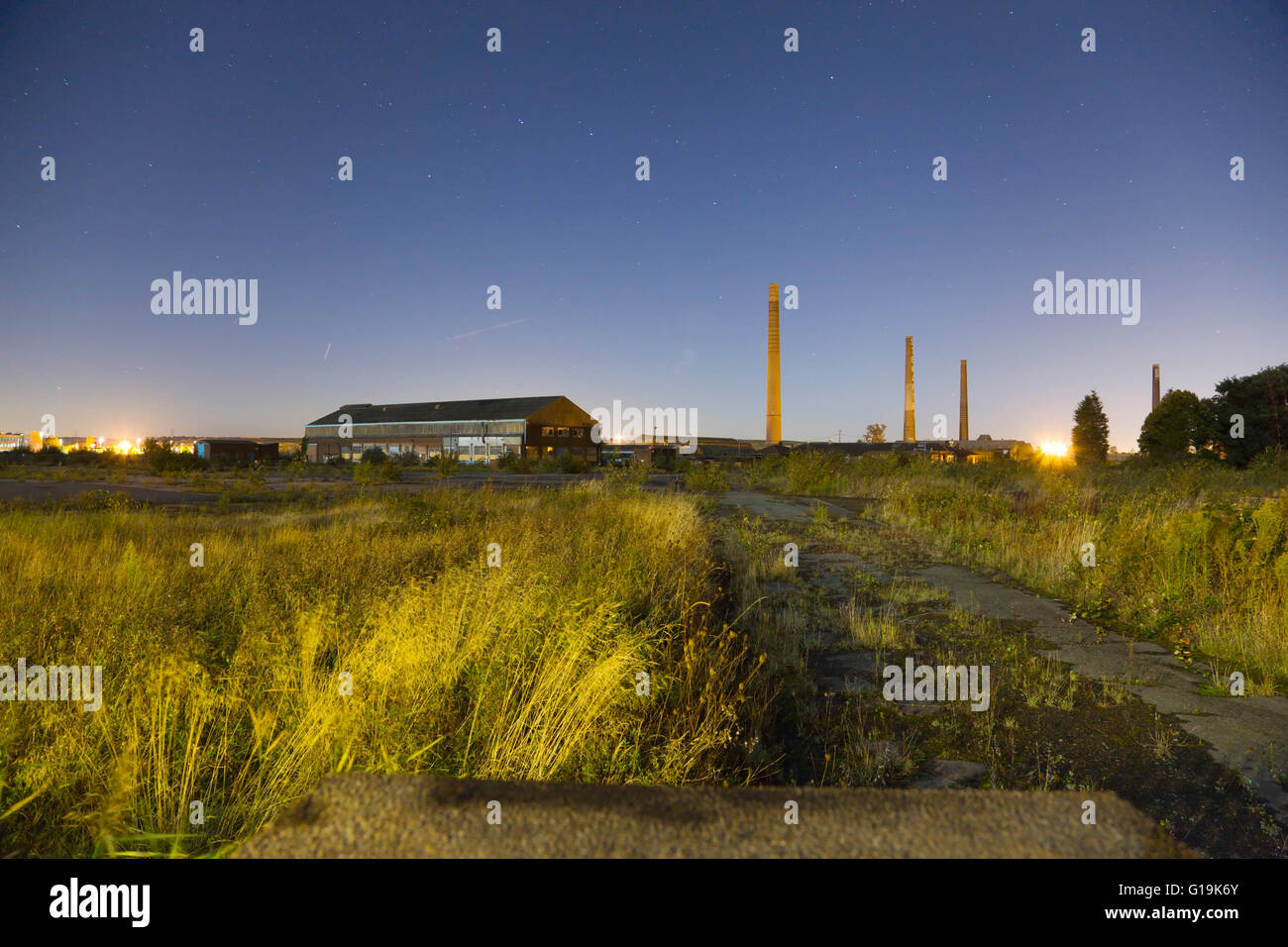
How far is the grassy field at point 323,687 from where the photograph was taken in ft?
8.93

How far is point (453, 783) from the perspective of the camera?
1.50m

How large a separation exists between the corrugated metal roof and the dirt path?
172 ft

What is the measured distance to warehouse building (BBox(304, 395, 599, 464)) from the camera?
191 feet

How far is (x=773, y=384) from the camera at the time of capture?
59156 mm

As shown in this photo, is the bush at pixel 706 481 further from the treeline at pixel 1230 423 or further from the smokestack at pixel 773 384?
the smokestack at pixel 773 384

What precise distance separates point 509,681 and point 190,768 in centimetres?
153

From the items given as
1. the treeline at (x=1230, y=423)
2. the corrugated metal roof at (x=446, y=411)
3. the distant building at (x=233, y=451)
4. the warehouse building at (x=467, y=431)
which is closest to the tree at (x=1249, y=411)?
the treeline at (x=1230, y=423)

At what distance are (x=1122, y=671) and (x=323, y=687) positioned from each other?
5.99m

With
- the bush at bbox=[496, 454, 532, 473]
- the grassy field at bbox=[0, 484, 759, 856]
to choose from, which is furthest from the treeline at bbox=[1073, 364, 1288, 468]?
the bush at bbox=[496, 454, 532, 473]

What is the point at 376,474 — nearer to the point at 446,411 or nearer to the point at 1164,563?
the point at 1164,563

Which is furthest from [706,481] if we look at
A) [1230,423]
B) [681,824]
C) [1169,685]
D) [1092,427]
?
[1092,427]

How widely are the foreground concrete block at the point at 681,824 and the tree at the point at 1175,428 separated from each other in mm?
36550
